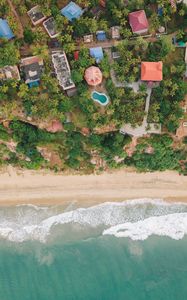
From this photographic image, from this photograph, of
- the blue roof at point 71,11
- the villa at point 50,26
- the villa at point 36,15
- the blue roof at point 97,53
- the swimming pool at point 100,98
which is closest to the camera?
the blue roof at point 71,11

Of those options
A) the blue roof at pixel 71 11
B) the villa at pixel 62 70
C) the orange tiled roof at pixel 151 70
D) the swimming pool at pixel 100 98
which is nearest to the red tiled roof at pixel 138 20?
the orange tiled roof at pixel 151 70

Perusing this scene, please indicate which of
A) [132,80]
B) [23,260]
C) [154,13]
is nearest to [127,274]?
[23,260]

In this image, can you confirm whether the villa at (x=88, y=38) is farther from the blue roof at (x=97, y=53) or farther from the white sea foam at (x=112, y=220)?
the white sea foam at (x=112, y=220)

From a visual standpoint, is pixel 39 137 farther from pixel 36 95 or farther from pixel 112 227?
pixel 112 227

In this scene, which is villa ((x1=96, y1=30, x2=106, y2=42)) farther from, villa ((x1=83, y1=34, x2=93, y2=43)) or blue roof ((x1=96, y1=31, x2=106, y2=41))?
villa ((x1=83, y1=34, x2=93, y2=43))

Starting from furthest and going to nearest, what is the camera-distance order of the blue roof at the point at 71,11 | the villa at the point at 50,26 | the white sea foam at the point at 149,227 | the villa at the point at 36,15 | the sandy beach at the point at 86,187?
1. the white sea foam at the point at 149,227
2. the sandy beach at the point at 86,187
3. the villa at the point at 50,26
4. the villa at the point at 36,15
5. the blue roof at the point at 71,11

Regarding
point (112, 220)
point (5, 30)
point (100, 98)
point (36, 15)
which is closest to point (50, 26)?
point (36, 15)
